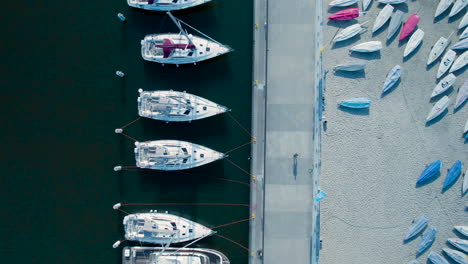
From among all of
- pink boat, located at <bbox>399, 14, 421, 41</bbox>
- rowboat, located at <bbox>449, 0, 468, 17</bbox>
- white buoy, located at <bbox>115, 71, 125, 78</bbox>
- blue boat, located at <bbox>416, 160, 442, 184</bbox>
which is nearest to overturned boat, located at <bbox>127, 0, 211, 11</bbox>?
white buoy, located at <bbox>115, 71, 125, 78</bbox>

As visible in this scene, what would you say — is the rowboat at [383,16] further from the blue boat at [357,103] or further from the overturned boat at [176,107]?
the overturned boat at [176,107]

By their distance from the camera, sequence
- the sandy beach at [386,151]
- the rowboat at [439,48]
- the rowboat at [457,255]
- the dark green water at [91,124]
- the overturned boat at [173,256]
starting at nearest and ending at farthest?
1. the overturned boat at [173,256]
2. the rowboat at [457,255]
3. the rowboat at [439,48]
4. the sandy beach at [386,151]
5. the dark green water at [91,124]

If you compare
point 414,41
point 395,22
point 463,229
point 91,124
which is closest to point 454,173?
point 463,229

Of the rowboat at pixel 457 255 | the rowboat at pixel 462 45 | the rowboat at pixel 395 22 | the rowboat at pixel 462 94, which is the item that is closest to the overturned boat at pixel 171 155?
the rowboat at pixel 395 22

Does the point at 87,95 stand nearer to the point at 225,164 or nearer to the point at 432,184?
the point at 225,164

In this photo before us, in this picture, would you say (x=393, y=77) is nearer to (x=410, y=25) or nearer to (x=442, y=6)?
(x=410, y=25)

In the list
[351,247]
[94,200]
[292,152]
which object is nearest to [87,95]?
[94,200]
